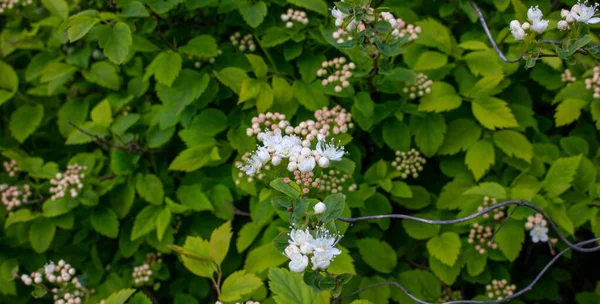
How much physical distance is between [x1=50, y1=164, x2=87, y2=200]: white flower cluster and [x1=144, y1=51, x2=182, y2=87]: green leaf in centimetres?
56

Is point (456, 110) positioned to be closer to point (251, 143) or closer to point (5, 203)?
point (251, 143)

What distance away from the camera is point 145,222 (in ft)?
8.08

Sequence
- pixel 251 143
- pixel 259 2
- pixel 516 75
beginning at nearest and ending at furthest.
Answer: pixel 251 143 < pixel 259 2 < pixel 516 75

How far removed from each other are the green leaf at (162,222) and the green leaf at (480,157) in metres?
1.33

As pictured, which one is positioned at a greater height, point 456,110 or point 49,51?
point 49,51

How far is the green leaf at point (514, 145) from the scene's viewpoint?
2352 mm

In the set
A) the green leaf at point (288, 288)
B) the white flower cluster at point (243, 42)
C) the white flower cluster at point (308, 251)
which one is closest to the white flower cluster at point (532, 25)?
the white flower cluster at point (308, 251)

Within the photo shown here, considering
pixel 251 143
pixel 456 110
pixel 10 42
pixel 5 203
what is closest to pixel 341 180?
pixel 251 143

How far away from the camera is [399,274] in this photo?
235 centimetres

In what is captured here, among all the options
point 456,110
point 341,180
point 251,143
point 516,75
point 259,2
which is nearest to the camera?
point 341,180

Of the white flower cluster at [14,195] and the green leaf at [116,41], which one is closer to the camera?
the green leaf at [116,41]

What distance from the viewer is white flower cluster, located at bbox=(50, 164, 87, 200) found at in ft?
7.95

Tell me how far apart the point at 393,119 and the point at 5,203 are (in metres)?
1.85

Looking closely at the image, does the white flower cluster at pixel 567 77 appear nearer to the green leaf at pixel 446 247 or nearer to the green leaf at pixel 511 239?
the green leaf at pixel 511 239
